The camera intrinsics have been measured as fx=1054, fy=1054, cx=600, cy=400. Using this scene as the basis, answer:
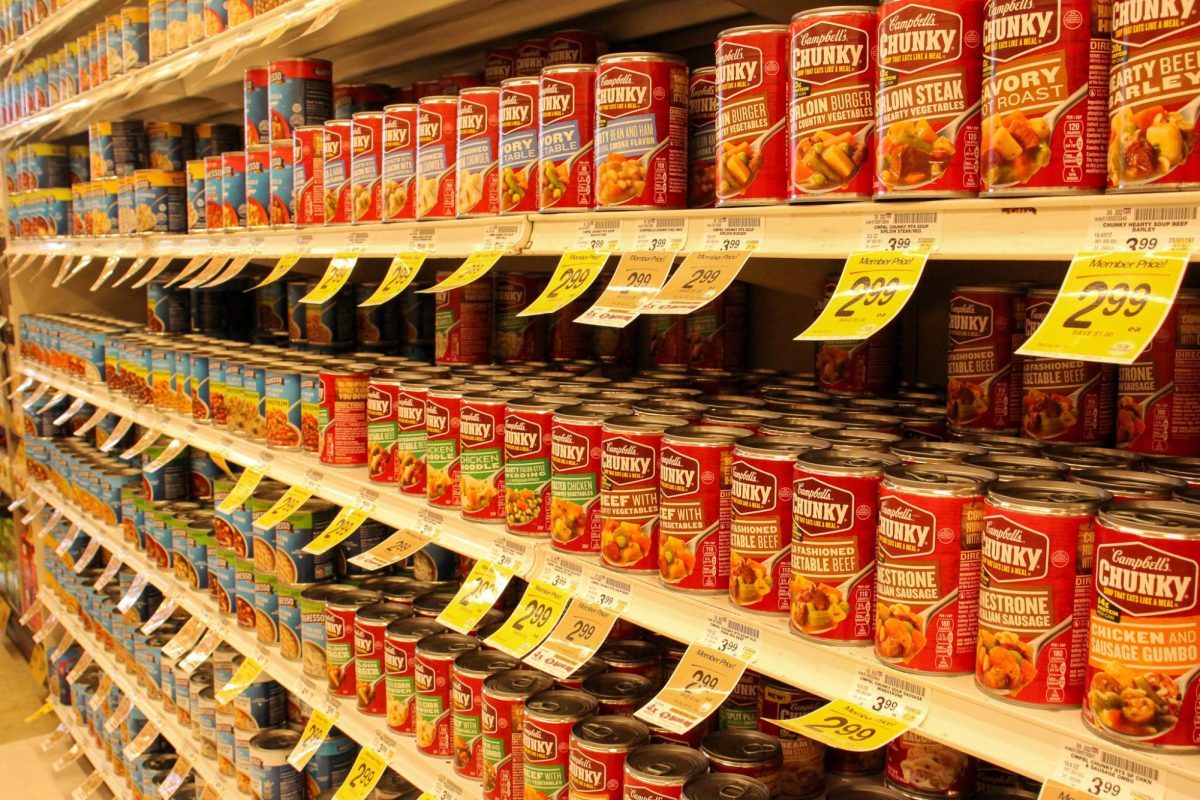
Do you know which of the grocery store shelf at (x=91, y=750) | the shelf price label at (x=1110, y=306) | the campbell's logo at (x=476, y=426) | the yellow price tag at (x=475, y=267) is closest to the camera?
the shelf price label at (x=1110, y=306)

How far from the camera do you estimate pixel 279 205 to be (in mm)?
2324

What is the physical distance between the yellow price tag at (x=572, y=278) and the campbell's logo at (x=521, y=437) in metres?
0.22

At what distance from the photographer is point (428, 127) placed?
1.79 m

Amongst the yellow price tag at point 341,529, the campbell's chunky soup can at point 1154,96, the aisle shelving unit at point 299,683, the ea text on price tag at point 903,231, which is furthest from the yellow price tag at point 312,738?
the campbell's chunky soup can at point 1154,96

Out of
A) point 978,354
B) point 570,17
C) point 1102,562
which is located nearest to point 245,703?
point 570,17

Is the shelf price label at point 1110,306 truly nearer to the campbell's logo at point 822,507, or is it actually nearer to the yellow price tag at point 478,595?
the campbell's logo at point 822,507

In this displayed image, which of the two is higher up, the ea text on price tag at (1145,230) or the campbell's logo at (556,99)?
the campbell's logo at (556,99)

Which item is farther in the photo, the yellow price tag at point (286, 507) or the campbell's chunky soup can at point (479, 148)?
the yellow price tag at point (286, 507)

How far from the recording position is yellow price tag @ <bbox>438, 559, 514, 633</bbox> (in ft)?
5.03

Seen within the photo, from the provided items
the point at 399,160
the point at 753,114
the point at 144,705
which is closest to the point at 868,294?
the point at 753,114

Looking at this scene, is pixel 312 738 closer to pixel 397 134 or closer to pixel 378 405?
pixel 378 405

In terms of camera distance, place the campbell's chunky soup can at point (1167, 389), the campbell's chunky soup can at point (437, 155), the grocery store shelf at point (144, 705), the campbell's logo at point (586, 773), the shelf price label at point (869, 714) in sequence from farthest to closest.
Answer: the grocery store shelf at point (144, 705) < the campbell's chunky soup can at point (437, 155) < the campbell's logo at point (586, 773) < the campbell's chunky soup can at point (1167, 389) < the shelf price label at point (869, 714)

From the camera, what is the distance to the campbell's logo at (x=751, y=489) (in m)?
1.20

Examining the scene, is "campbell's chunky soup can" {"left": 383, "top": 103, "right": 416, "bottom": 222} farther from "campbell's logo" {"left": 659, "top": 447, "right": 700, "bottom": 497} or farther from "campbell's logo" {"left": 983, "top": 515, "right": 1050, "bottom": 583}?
"campbell's logo" {"left": 983, "top": 515, "right": 1050, "bottom": 583}
